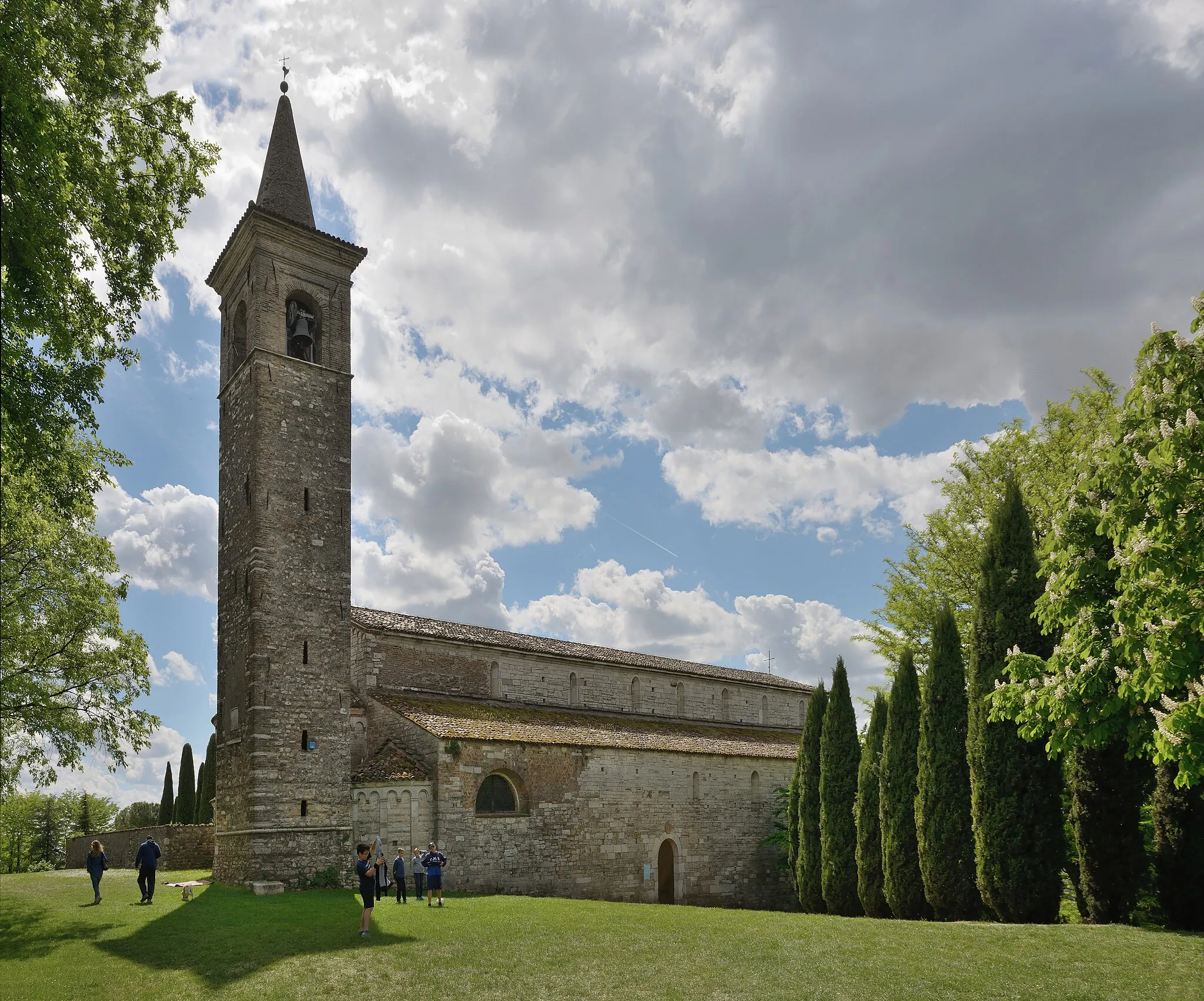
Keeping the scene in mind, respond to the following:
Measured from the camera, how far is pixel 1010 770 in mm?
16703

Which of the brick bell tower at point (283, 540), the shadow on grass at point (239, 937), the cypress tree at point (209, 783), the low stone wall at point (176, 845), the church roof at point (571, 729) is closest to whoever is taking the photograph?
the shadow on grass at point (239, 937)

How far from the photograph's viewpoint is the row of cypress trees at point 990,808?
1552 cm

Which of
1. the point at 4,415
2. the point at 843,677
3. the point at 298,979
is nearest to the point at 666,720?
the point at 843,677

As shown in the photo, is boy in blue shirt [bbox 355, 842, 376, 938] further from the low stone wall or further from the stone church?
the low stone wall

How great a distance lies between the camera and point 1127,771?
15.6 metres

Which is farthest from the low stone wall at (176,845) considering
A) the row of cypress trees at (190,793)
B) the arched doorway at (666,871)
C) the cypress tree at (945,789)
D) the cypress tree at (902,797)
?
the cypress tree at (945,789)

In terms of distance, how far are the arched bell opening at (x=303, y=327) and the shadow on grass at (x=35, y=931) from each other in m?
15.2

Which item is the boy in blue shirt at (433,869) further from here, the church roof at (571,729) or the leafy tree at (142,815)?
the leafy tree at (142,815)

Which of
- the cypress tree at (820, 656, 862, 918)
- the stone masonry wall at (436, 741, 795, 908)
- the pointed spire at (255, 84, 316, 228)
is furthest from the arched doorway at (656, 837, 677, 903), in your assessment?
the pointed spire at (255, 84, 316, 228)

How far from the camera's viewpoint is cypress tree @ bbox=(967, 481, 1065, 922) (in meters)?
16.4

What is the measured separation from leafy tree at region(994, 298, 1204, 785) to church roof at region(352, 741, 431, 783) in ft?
55.9

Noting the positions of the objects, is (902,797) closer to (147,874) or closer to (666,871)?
(666,871)

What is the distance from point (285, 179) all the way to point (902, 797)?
82.7 feet

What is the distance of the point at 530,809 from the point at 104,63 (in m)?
20.1
